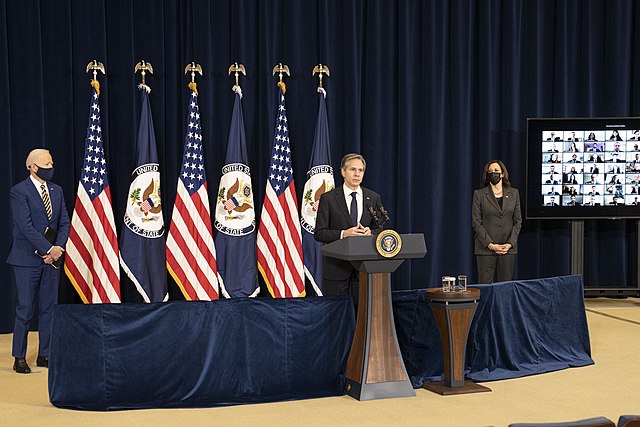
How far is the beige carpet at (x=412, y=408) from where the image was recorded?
14.6ft

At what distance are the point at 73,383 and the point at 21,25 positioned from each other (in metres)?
4.70

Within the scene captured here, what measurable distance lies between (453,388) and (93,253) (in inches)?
158

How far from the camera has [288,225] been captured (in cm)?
824

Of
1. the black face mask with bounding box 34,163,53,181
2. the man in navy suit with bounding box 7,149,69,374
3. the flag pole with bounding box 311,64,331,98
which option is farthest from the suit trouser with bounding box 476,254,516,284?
the black face mask with bounding box 34,163,53,181

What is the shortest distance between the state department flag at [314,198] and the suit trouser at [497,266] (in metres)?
1.67

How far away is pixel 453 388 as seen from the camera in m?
5.09

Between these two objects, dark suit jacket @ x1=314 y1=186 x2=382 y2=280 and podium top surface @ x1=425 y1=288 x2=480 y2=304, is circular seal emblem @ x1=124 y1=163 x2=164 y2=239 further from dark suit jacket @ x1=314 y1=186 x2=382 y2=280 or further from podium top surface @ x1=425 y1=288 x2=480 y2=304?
podium top surface @ x1=425 y1=288 x2=480 y2=304

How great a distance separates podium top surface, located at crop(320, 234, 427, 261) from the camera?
15.6ft

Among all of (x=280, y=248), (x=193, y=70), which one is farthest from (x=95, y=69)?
(x=280, y=248)

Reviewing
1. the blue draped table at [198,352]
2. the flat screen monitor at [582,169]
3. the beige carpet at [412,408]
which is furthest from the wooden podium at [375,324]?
the flat screen monitor at [582,169]

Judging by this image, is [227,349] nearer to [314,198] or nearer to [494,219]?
[314,198]

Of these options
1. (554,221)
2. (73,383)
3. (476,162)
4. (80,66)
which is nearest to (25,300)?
(73,383)

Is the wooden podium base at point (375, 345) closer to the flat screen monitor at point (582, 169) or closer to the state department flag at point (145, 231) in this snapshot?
the state department flag at point (145, 231)

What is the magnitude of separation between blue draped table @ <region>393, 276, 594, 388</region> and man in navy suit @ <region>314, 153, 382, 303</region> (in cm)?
39
